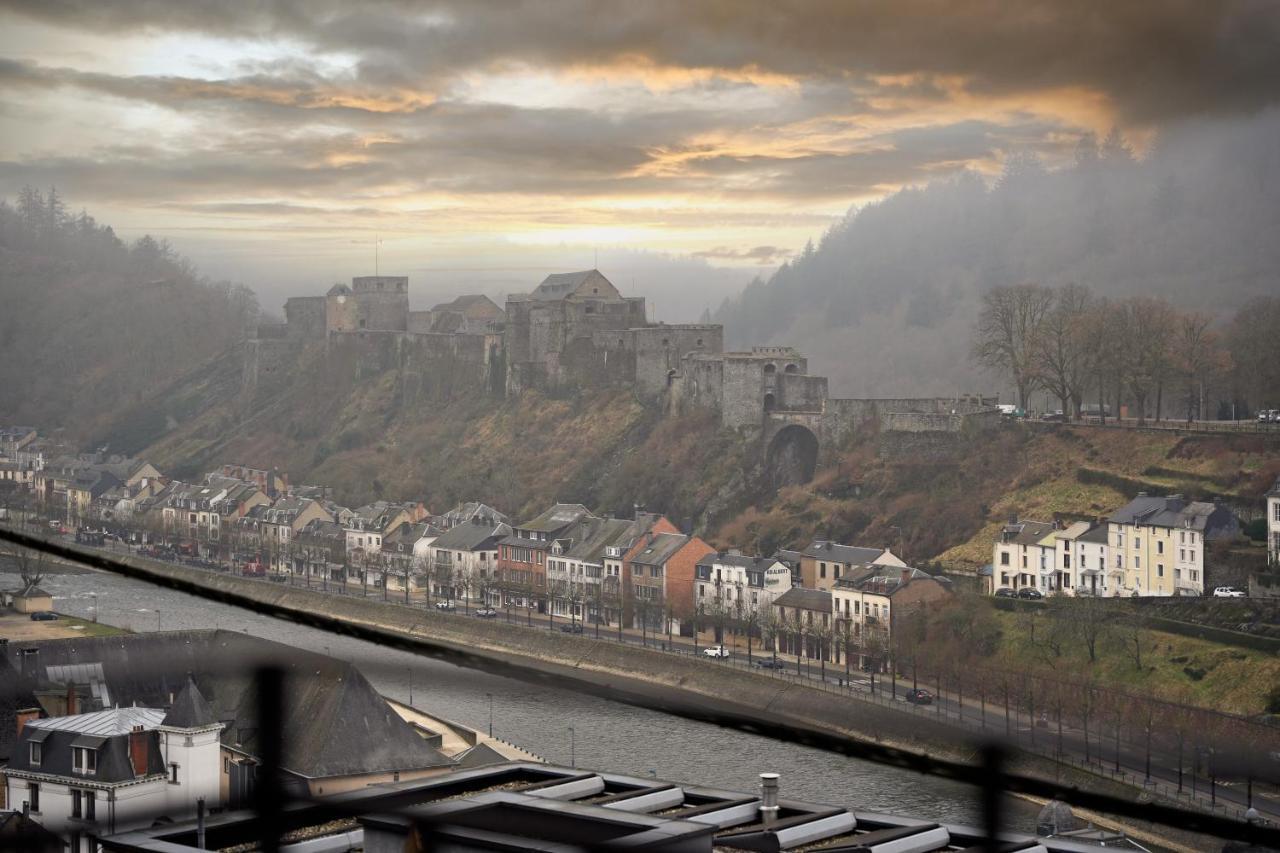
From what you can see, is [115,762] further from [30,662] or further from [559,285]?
[559,285]

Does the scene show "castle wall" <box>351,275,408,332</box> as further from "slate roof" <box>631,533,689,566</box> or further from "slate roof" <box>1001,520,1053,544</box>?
"slate roof" <box>1001,520,1053,544</box>

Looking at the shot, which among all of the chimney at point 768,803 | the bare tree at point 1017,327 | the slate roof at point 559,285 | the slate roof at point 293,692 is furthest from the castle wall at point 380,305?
the chimney at point 768,803

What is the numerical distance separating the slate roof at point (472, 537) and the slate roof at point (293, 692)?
8.08m

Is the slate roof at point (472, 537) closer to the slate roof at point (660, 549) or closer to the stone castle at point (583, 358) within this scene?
the slate roof at point (660, 549)

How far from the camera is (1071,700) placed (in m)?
10.5

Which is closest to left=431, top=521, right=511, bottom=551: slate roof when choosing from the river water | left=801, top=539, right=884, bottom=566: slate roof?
left=801, top=539, right=884, bottom=566: slate roof

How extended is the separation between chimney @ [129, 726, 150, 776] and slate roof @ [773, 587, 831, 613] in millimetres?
8689

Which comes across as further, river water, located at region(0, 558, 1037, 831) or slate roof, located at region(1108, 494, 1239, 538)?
slate roof, located at region(1108, 494, 1239, 538)

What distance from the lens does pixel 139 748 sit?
5469 millimetres

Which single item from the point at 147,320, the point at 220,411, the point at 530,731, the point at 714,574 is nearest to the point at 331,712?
the point at 530,731

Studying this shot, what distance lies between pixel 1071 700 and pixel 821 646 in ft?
10.1

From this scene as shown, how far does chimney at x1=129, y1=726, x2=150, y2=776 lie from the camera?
5.13 meters

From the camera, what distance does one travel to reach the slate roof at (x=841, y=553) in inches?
566

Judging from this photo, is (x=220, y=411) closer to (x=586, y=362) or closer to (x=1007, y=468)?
(x=586, y=362)
